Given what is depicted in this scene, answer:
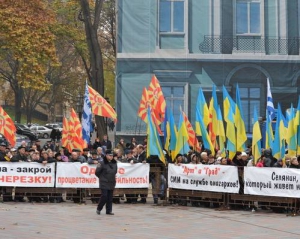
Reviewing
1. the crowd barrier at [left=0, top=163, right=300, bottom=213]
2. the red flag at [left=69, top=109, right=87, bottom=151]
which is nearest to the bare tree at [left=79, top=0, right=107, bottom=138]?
the red flag at [left=69, top=109, right=87, bottom=151]

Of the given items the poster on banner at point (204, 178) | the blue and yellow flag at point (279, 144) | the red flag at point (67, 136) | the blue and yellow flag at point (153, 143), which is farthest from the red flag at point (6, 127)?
the blue and yellow flag at point (279, 144)

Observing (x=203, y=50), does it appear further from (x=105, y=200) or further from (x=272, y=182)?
(x=105, y=200)

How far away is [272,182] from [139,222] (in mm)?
4074

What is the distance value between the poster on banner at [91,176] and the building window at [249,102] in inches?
514

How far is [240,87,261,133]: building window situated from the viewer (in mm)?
33969

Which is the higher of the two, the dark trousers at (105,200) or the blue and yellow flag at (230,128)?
the blue and yellow flag at (230,128)

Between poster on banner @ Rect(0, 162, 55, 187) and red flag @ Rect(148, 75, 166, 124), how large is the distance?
4.85 metres

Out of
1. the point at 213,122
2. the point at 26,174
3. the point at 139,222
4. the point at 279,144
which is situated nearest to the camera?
the point at 139,222

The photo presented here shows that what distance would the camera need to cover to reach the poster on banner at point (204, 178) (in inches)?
789

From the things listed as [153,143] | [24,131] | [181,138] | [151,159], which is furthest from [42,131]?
[181,138]

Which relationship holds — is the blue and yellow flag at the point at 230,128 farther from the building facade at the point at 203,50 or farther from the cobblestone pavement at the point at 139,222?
the building facade at the point at 203,50

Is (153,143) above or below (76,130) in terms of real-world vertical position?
below

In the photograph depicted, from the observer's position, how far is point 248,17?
34781 millimetres

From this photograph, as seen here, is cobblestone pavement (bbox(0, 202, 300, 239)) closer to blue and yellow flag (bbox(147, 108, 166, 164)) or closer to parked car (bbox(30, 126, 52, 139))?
blue and yellow flag (bbox(147, 108, 166, 164))
